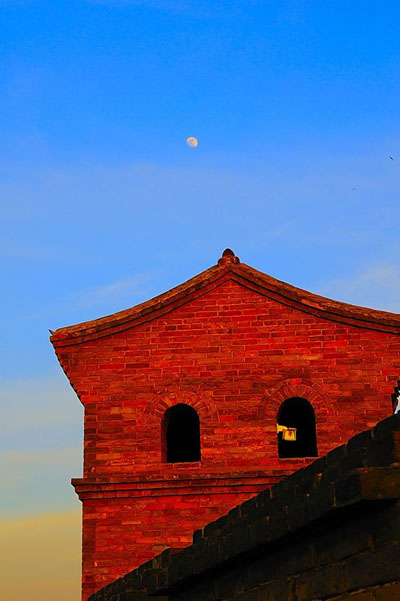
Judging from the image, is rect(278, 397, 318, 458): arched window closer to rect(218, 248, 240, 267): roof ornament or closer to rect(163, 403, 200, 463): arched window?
rect(163, 403, 200, 463): arched window

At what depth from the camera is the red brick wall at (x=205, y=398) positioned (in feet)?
55.5

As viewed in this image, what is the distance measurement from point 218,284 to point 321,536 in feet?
39.5

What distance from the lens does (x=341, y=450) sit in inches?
259

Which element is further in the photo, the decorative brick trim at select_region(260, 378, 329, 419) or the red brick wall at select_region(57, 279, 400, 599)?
the decorative brick trim at select_region(260, 378, 329, 419)

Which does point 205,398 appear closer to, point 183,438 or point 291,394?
point 291,394

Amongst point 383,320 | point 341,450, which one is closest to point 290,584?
point 341,450

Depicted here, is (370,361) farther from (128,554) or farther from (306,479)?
(306,479)

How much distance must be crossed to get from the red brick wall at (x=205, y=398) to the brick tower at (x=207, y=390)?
0.06 ft

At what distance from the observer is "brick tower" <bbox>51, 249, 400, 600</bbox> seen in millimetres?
16953

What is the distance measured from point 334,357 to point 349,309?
102 cm

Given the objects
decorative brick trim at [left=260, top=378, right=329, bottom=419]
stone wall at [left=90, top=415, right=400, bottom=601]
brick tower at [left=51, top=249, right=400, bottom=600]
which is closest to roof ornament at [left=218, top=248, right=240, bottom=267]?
brick tower at [left=51, top=249, right=400, bottom=600]

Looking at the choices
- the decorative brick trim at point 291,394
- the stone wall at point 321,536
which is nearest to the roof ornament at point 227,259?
the decorative brick trim at point 291,394

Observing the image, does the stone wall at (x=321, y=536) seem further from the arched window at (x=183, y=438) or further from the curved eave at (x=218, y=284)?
the arched window at (x=183, y=438)

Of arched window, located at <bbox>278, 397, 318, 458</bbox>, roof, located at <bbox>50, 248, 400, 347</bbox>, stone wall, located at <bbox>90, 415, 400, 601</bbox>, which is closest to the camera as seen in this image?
stone wall, located at <bbox>90, 415, 400, 601</bbox>
